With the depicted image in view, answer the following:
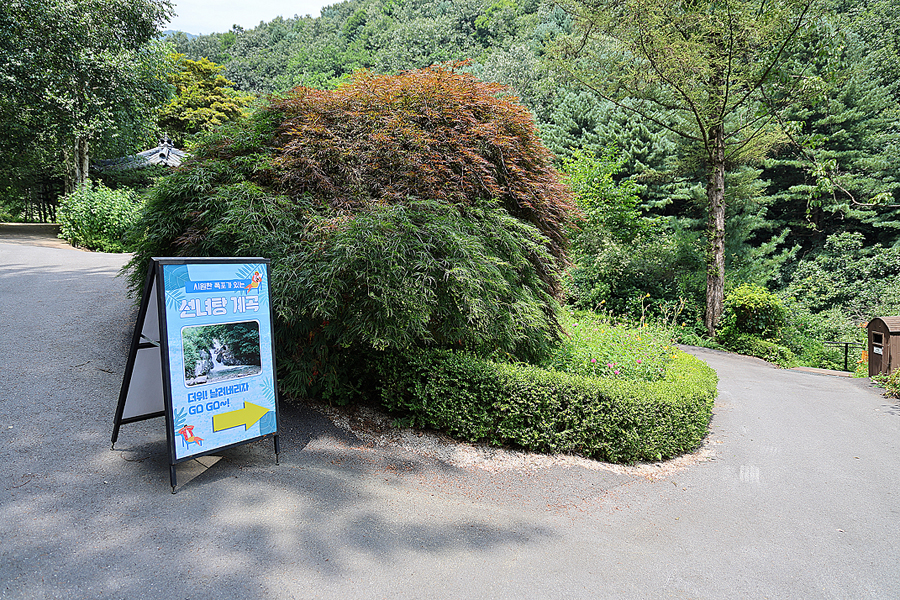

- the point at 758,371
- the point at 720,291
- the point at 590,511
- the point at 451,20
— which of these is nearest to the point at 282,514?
the point at 590,511

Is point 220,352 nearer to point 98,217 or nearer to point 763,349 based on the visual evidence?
point 763,349

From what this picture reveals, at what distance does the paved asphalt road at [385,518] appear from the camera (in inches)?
104

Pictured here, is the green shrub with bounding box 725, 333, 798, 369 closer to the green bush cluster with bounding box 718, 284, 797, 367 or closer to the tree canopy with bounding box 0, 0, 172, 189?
the green bush cluster with bounding box 718, 284, 797, 367

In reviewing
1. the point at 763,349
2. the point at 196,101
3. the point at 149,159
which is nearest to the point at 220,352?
the point at 763,349

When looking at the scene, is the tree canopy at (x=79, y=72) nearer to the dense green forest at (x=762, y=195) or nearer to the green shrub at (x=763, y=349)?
the dense green forest at (x=762, y=195)

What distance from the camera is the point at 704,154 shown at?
15.9 m

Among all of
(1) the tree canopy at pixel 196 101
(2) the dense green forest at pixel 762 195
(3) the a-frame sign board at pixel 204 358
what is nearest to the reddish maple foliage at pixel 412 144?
(3) the a-frame sign board at pixel 204 358

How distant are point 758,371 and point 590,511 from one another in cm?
870

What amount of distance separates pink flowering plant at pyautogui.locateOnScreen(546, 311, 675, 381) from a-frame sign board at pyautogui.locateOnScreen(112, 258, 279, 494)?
3.28 metres

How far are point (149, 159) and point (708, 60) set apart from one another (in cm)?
2059

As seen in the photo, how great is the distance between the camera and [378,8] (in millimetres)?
67750

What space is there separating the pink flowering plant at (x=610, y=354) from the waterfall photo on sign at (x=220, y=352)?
10.9ft

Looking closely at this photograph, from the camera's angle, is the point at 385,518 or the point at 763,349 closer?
the point at 385,518

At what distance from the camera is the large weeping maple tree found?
11.1 meters
